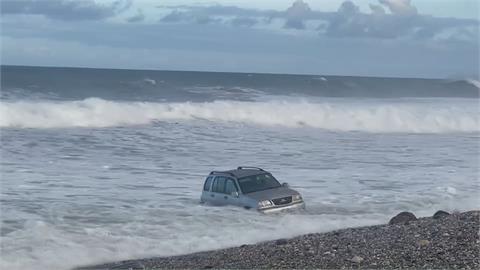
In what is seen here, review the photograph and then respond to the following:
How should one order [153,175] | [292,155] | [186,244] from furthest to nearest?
1. [292,155]
2. [153,175]
3. [186,244]

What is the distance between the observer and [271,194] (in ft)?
62.4

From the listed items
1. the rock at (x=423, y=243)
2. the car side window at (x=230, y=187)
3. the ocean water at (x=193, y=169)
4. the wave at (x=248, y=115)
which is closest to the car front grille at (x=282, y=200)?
the ocean water at (x=193, y=169)

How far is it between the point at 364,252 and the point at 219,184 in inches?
311

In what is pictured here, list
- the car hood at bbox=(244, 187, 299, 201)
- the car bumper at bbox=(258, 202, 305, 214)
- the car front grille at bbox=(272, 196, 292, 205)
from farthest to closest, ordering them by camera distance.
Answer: the car hood at bbox=(244, 187, 299, 201) < the car front grille at bbox=(272, 196, 292, 205) < the car bumper at bbox=(258, 202, 305, 214)

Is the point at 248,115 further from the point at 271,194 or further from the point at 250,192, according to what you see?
the point at 271,194

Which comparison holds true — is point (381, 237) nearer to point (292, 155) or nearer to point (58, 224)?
point (58, 224)

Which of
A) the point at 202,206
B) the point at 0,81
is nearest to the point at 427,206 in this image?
the point at 202,206

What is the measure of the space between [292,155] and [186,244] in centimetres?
1622

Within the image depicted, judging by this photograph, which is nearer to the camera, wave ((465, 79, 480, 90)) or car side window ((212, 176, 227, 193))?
car side window ((212, 176, 227, 193))

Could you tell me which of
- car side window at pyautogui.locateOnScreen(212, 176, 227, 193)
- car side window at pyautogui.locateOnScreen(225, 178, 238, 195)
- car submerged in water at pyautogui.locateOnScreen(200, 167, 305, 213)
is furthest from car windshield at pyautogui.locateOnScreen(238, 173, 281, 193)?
car side window at pyautogui.locateOnScreen(212, 176, 227, 193)

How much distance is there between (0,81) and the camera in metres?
77.2

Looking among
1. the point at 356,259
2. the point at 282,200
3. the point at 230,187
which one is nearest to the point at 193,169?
the point at 230,187

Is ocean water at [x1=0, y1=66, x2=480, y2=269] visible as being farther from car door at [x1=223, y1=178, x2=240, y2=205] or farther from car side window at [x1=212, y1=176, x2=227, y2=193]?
car side window at [x1=212, y1=176, x2=227, y2=193]

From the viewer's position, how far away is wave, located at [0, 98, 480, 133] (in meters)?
45.2
